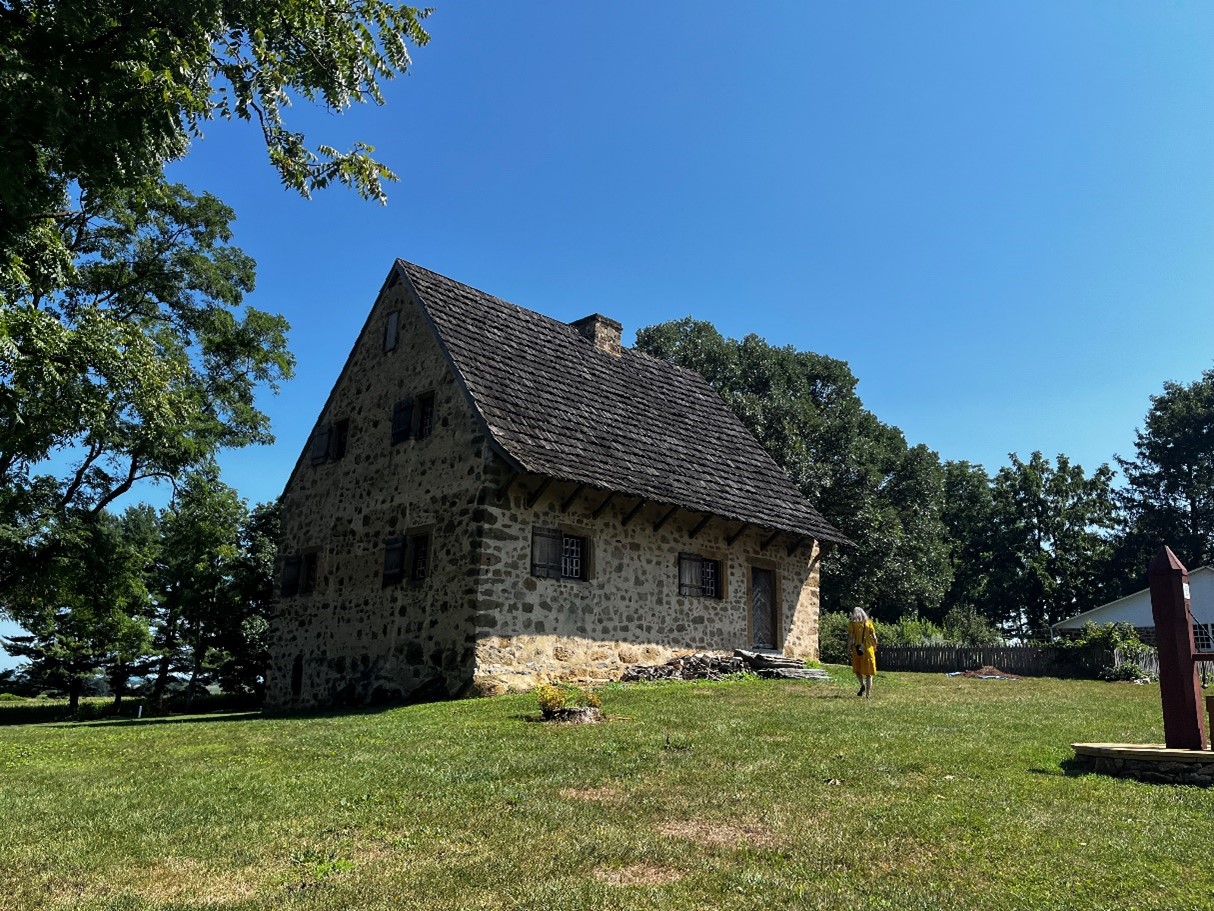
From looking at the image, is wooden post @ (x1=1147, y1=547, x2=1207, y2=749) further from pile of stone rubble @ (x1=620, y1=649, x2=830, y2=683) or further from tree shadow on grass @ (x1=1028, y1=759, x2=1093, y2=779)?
pile of stone rubble @ (x1=620, y1=649, x2=830, y2=683)

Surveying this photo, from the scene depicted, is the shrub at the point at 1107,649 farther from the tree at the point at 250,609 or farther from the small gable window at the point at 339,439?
the tree at the point at 250,609

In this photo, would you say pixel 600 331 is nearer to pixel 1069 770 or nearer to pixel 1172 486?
pixel 1069 770

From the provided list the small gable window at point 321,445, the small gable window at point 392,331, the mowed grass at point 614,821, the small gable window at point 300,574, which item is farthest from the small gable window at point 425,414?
the mowed grass at point 614,821

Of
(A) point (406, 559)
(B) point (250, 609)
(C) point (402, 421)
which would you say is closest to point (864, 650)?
(A) point (406, 559)

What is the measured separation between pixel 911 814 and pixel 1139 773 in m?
3.12

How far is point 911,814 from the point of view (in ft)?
21.9

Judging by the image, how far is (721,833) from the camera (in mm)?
6344

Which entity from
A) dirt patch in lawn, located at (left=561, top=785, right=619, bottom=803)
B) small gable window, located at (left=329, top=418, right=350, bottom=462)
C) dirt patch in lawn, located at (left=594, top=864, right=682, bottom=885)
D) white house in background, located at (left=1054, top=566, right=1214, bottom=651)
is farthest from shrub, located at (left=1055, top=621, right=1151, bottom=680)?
dirt patch in lawn, located at (left=594, top=864, right=682, bottom=885)

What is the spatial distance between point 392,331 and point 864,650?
12249 millimetres

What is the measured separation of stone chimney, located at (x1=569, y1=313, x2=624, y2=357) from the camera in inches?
915

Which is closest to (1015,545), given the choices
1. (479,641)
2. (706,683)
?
(706,683)

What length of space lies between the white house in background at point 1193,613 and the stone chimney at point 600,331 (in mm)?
24514

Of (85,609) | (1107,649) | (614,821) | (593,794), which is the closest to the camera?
(614,821)

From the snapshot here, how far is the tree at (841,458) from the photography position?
40.3 metres
